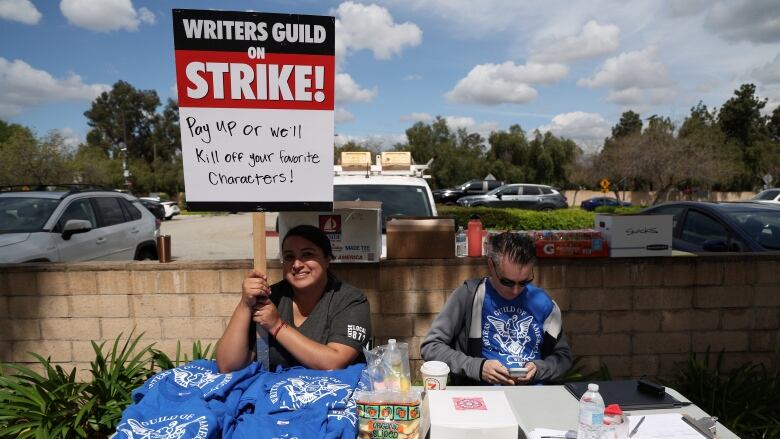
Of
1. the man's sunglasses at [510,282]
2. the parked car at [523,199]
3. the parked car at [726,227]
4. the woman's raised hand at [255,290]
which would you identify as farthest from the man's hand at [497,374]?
the parked car at [523,199]

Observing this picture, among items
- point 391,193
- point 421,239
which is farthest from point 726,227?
point 421,239

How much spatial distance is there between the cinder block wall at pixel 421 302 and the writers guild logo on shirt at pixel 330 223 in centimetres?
31

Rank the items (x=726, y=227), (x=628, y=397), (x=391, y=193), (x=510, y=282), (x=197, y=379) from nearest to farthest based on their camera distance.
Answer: (x=628, y=397) < (x=197, y=379) < (x=510, y=282) < (x=726, y=227) < (x=391, y=193)

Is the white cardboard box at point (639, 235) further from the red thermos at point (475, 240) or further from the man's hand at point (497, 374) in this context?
the man's hand at point (497, 374)

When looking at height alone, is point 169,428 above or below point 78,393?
above

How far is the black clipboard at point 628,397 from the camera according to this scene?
2.02 m

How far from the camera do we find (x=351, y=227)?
373cm

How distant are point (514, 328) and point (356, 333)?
2.83 ft

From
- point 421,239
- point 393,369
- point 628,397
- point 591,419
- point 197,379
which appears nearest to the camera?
point 591,419

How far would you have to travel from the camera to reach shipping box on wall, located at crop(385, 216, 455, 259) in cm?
381

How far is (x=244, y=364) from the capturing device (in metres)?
2.41

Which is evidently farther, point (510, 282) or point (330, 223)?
point (330, 223)

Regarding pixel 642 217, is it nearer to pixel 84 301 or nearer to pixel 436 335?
pixel 436 335

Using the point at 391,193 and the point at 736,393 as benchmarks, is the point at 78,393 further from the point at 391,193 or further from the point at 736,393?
the point at 736,393
